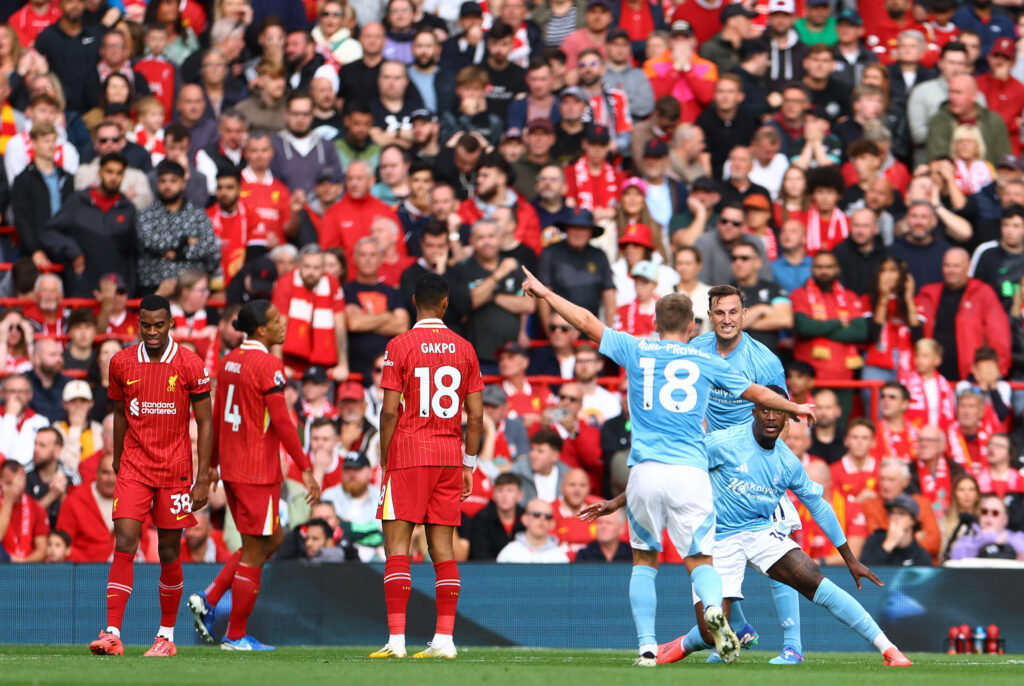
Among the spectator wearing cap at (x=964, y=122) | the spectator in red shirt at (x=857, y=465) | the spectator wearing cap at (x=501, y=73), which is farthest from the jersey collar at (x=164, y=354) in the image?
the spectator wearing cap at (x=964, y=122)

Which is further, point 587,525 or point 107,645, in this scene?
point 587,525

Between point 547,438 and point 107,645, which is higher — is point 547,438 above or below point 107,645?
above

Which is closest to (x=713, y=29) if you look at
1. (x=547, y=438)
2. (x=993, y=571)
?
(x=547, y=438)

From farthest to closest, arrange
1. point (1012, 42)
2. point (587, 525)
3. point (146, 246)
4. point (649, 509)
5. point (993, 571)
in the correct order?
point (1012, 42), point (146, 246), point (587, 525), point (993, 571), point (649, 509)

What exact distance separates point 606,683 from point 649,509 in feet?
5.20

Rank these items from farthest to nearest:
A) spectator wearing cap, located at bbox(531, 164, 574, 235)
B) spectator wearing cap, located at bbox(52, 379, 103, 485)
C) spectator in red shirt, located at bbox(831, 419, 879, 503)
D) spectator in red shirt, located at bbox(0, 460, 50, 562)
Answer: spectator wearing cap, located at bbox(531, 164, 574, 235), spectator wearing cap, located at bbox(52, 379, 103, 485), spectator in red shirt, located at bbox(831, 419, 879, 503), spectator in red shirt, located at bbox(0, 460, 50, 562)

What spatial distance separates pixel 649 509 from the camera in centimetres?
934

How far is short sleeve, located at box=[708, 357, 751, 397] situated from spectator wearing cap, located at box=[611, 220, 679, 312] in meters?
6.85

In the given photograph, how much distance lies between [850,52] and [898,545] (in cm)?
813

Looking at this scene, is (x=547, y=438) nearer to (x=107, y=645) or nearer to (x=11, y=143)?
(x=107, y=645)

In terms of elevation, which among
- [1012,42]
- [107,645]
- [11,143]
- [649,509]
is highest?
[1012,42]

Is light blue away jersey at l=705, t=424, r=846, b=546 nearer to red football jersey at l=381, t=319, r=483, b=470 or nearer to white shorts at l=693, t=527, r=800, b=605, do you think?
white shorts at l=693, t=527, r=800, b=605

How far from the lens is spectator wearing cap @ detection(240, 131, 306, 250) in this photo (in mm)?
16625

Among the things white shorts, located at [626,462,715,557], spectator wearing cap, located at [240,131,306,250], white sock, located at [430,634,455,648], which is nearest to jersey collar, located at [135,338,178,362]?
white sock, located at [430,634,455,648]
